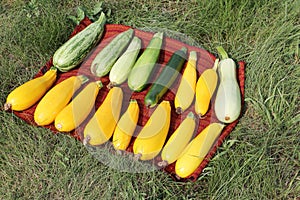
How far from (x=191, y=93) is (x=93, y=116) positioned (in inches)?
26.0

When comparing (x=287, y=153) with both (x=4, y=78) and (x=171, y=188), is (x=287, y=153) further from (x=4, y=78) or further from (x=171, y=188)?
(x=4, y=78)

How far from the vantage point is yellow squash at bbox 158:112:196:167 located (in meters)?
2.61

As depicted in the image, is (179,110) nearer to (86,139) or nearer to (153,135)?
(153,135)

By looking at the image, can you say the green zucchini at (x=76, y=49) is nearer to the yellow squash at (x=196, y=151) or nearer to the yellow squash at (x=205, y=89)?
the yellow squash at (x=205, y=89)

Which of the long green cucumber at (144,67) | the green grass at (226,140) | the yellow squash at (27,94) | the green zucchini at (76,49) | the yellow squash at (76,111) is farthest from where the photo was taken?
the green zucchini at (76,49)

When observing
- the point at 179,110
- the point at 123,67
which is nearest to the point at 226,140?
the point at 179,110

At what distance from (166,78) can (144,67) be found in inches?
6.7

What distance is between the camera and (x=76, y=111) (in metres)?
2.76

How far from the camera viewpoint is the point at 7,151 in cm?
275

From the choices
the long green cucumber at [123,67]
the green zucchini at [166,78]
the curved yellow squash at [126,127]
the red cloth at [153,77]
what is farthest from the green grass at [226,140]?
the long green cucumber at [123,67]

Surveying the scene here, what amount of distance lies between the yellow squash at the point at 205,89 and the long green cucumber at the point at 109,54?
612 mm

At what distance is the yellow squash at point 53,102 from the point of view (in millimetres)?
2764

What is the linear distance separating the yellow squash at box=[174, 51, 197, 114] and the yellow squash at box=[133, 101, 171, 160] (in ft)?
0.37

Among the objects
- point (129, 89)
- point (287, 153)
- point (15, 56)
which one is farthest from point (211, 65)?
point (15, 56)
